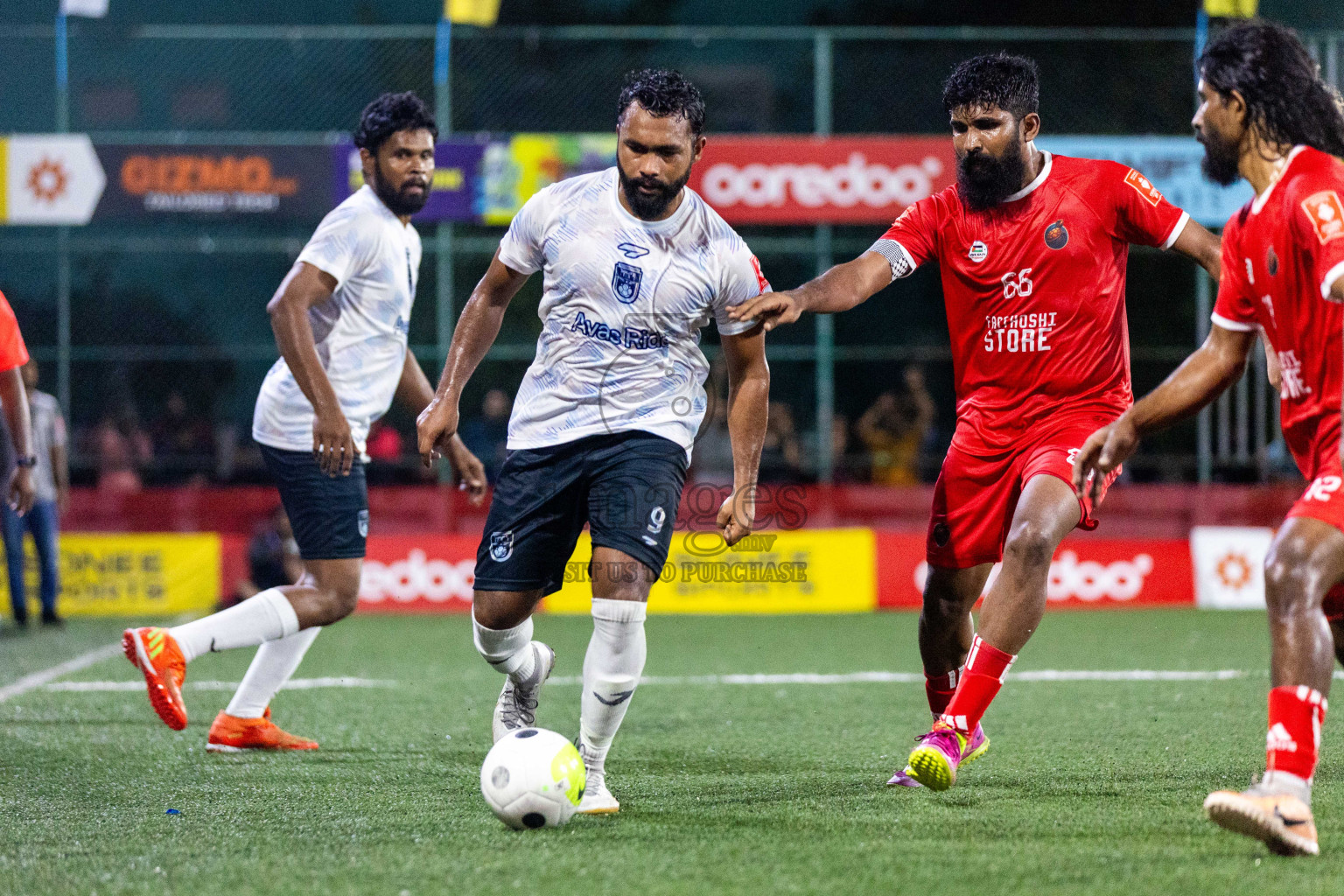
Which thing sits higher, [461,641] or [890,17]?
[890,17]

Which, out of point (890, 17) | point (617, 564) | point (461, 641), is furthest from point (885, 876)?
point (890, 17)

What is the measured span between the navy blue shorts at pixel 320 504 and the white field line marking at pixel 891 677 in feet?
8.27

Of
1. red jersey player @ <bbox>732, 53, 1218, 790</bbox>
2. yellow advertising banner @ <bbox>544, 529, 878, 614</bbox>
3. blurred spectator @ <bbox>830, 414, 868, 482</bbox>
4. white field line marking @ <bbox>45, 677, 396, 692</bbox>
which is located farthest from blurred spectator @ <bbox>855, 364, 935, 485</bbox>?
red jersey player @ <bbox>732, 53, 1218, 790</bbox>

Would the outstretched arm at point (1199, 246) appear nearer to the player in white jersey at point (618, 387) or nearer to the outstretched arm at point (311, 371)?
the player in white jersey at point (618, 387)

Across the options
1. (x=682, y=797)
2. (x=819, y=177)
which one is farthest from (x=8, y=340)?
(x=819, y=177)

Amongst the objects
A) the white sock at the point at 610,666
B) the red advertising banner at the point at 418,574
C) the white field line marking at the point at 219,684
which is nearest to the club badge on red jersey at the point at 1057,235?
the white sock at the point at 610,666

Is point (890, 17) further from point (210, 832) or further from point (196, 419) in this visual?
point (210, 832)

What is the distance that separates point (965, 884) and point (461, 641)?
25.4 ft

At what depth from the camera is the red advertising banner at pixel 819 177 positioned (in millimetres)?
15375

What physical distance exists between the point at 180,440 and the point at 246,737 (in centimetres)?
1140

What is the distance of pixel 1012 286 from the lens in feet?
17.4

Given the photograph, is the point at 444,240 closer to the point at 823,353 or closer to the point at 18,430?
the point at 823,353

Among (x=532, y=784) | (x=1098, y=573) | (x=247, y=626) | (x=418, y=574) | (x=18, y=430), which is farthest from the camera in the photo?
(x=418, y=574)

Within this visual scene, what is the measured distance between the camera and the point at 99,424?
1723cm
